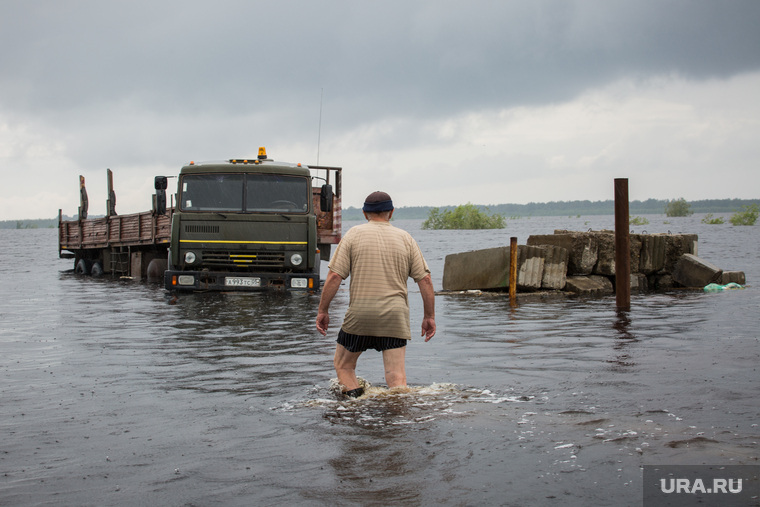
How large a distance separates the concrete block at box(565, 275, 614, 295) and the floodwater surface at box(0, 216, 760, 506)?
6.08 m

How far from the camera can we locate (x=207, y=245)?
14945 mm

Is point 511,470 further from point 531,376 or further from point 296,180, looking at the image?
point 296,180

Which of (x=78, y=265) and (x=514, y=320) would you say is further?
(x=78, y=265)

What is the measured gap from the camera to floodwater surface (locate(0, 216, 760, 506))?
14.0 ft

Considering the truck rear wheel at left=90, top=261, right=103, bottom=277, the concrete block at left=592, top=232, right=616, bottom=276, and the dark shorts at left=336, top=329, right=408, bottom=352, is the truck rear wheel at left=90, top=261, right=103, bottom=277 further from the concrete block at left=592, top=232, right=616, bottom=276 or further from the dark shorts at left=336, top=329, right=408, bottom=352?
the dark shorts at left=336, top=329, right=408, bottom=352

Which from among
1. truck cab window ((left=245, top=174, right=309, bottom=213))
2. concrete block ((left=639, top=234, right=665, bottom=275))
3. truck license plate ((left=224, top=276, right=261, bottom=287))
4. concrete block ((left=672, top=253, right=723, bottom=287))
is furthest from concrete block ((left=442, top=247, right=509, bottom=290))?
truck license plate ((left=224, top=276, right=261, bottom=287))

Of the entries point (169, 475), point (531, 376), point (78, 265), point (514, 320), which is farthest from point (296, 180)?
point (78, 265)

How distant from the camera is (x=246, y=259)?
15.1 metres

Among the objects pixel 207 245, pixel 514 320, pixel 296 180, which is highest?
pixel 296 180

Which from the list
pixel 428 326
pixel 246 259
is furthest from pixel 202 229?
pixel 428 326

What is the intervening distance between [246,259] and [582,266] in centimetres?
774

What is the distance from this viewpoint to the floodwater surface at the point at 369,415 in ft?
14.0

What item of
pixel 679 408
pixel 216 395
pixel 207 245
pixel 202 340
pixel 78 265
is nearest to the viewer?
pixel 679 408

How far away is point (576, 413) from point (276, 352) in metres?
4.31
